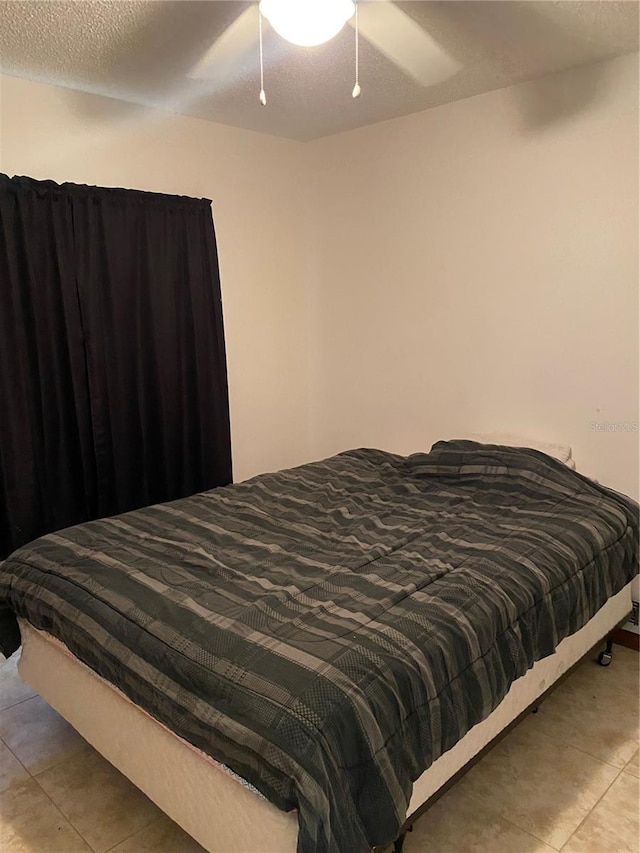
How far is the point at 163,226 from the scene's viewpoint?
3.10 m

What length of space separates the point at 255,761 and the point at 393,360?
2486 millimetres

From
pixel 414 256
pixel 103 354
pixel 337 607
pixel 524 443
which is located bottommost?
pixel 337 607

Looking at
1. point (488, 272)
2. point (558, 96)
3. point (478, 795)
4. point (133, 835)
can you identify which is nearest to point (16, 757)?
point (133, 835)

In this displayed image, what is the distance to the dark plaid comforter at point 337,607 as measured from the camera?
1396 mm

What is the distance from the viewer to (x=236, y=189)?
349 centimetres

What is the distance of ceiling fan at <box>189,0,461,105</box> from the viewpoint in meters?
1.73

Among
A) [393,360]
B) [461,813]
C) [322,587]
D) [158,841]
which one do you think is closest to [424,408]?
[393,360]

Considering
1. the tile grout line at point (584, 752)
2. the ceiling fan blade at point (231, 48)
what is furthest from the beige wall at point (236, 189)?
the tile grout line at point (584, 752)

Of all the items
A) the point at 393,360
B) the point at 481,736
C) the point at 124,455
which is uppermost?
the point at 393,360

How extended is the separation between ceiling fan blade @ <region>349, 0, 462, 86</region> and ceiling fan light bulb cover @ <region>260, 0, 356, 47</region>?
363mm

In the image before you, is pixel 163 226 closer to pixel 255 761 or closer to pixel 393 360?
pixel 393 360

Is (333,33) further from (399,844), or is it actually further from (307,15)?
(399,844)

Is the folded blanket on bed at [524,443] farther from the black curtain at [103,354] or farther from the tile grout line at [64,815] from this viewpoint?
the tile grout line at [64,815]

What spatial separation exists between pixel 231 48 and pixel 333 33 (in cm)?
71
